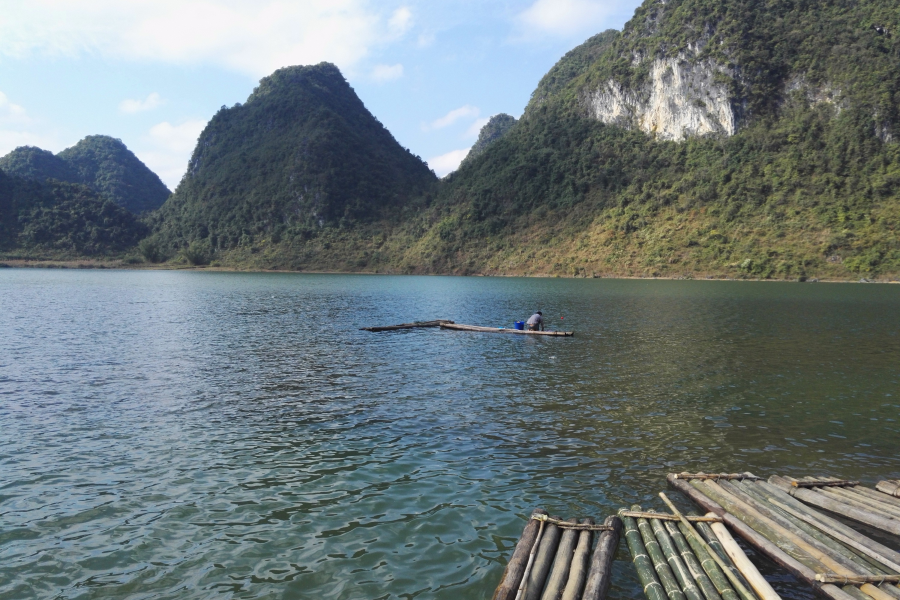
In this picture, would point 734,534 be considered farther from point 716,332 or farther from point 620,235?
point 620,235

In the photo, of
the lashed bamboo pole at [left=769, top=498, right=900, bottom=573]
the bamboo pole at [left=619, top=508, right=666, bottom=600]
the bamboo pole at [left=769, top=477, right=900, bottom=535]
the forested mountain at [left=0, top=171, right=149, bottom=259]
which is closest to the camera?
the bamboo pole at [left=619, top=508, right=666, bottom=600]

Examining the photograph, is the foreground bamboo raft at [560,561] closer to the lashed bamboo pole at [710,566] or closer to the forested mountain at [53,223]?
the lashed bamboo pole at [710,566]

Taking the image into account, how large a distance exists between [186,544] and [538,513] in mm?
6253

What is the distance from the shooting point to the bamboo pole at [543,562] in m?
7.43

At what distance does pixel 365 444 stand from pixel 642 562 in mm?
8187

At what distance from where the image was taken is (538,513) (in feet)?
32.2

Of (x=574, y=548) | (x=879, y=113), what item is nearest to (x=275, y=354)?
(x=574, y=548)

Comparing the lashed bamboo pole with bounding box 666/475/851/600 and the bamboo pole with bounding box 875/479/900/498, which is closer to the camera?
the lashed bamboo pole with bounding box 666/475/851/600

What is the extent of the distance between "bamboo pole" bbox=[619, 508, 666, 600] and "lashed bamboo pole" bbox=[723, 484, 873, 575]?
2577 millimetres

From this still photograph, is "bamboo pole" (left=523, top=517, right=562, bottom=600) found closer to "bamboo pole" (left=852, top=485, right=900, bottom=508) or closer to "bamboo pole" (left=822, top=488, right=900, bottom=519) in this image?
"bamboo pole" (left=822, top=488, right=900, bottom=519)

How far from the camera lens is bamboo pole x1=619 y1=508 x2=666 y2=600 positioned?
25.0ft

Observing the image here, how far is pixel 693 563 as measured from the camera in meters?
8.17

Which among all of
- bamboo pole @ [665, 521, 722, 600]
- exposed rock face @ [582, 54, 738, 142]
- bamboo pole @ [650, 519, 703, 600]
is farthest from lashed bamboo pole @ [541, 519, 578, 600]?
exposed rock face @ [582, 54, 738, 142]

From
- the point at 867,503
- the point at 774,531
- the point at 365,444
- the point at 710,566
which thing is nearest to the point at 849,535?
the point at 774,531
